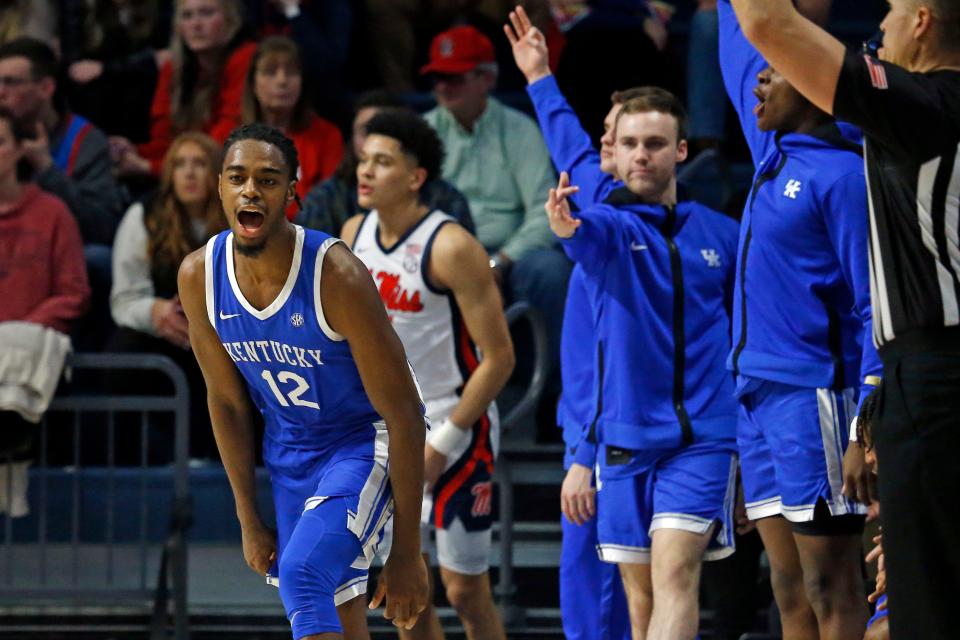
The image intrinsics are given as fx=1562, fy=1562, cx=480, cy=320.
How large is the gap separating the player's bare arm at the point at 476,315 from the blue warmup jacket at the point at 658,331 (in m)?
0.49

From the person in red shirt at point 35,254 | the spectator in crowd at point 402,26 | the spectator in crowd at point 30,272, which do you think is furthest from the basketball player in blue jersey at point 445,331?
the spectator in crowd at point 402,26

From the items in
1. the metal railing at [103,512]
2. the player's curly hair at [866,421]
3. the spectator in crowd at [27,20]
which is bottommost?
the metal railing at [103,512]

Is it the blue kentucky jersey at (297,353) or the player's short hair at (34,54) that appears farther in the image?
the player's short hair at (34,54)

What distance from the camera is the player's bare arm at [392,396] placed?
4.43 metres

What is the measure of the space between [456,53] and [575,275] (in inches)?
106

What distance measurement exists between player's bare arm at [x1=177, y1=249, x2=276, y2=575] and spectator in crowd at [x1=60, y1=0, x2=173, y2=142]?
4.78 meters

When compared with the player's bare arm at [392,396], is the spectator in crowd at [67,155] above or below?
above

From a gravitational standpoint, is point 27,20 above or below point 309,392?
above

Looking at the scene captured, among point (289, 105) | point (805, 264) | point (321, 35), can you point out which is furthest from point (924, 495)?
point (321, 35)

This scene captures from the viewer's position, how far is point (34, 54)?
8.44 metres

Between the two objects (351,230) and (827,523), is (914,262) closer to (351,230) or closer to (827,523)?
(827,523)

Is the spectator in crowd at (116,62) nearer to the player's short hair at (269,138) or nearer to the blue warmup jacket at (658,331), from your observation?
the blue warmup jacket at (658,331)

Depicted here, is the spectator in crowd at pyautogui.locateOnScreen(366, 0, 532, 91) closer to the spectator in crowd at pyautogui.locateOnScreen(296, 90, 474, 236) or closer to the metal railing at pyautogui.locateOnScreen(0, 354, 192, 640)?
the spectator in crowd at pyautogui.locateOnScreen(296, 90, 474, 236)

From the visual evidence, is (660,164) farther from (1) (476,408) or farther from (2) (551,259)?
(2) (551,259)
